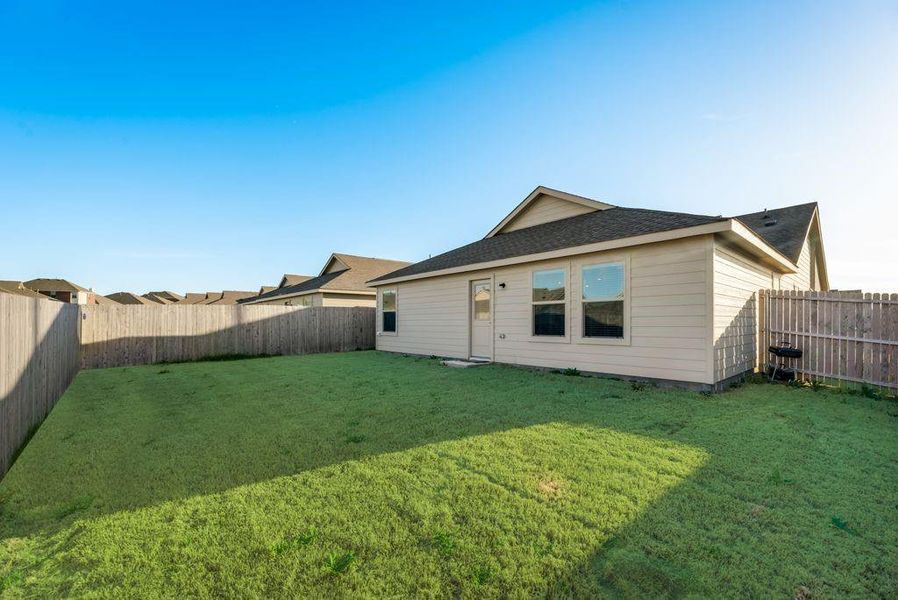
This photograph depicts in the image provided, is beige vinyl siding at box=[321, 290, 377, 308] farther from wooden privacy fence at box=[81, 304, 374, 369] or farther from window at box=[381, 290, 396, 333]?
window at box=[381, 290, 396, 333]

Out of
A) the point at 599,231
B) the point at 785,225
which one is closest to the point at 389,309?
the point at 599,231

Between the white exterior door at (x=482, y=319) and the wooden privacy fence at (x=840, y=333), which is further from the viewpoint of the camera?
the white exterior door at (x=482, y=319)

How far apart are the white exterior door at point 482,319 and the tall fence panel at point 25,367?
786 centimetres

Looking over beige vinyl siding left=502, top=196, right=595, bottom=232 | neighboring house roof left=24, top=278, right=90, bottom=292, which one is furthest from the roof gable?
neighboring house roof left=24, top=278, right=90, bottom=292

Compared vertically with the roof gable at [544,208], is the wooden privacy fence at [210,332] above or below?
below

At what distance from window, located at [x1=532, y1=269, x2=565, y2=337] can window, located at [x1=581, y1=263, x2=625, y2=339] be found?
21.5 inches

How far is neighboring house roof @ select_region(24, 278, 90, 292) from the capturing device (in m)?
34.9

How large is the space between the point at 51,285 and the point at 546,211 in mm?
47973

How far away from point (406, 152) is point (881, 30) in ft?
36.2

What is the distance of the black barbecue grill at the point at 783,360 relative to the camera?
702cm

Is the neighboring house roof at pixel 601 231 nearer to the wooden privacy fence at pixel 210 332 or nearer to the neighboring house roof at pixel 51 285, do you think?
the wooden privacy fence at pixel 210 332

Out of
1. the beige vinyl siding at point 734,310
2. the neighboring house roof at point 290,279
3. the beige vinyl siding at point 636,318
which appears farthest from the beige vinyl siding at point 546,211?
the neighboring house roof at point 290,279

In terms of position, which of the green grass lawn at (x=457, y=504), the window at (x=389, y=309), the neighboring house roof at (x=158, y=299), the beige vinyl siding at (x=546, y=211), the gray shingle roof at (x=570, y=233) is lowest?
the green grass lawn at (x=457, y=504)

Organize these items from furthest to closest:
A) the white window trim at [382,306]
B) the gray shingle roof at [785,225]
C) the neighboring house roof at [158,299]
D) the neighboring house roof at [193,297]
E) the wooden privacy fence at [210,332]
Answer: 1. the neighboring house roof at [193,297]
2. the neighboring house roof at [158,299]
3. the white window trim at [382,306]
4. the gray shingle roof at [785,225]
5. the wooden privacy fence at [210,332]
